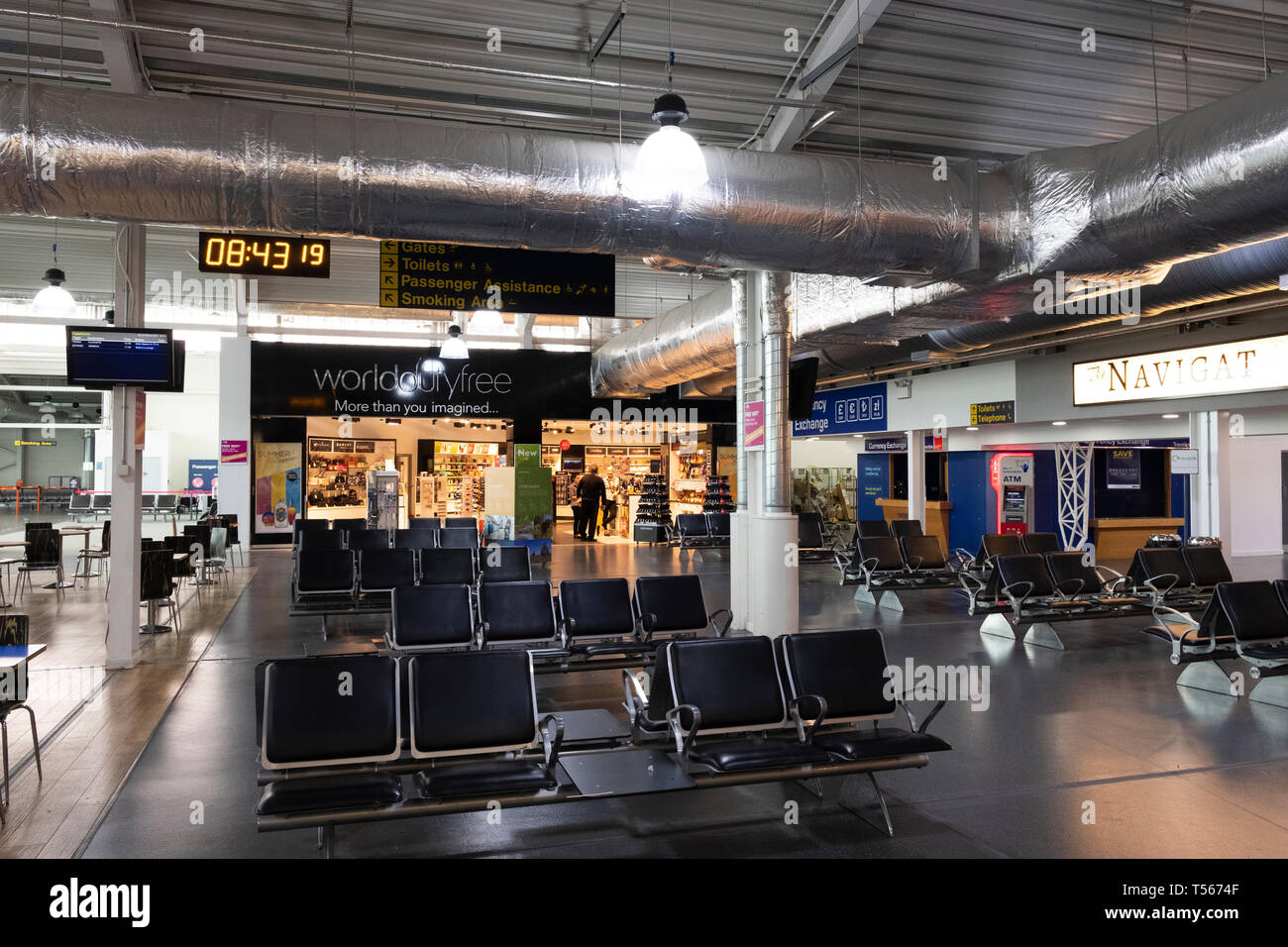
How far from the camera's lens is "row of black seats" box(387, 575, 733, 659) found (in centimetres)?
600

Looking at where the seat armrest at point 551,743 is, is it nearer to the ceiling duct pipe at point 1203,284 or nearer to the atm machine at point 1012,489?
the ceiling duct pipe at point 1203,284

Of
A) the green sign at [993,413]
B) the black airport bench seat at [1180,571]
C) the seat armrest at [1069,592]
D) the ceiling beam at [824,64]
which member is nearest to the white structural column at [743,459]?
the ceiling beam at [824,64]

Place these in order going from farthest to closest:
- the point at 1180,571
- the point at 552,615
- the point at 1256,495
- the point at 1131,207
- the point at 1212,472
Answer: the point at 1256,495
the point at 1212,472
the point at 1180,571
the point at 552,615
the point at 1131,207

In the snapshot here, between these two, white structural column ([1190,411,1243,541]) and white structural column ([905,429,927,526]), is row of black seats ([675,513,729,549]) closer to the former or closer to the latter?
white structural column ([905,429,927,526])

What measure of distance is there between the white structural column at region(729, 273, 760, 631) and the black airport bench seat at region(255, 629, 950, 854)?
407cm

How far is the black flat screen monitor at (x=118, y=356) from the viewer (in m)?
6.71

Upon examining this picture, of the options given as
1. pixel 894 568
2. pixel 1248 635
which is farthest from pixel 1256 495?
pixel 1248 635

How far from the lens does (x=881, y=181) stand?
18.2 ft

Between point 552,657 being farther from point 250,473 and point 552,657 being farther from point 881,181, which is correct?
point 250,473

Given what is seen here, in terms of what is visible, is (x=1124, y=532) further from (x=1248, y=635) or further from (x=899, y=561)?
(x=1248, y=635)

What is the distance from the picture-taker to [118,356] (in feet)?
22.4

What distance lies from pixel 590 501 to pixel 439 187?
14.2 metres

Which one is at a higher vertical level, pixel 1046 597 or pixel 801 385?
pixel 801 385

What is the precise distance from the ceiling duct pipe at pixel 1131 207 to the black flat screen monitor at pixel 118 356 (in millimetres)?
5873
